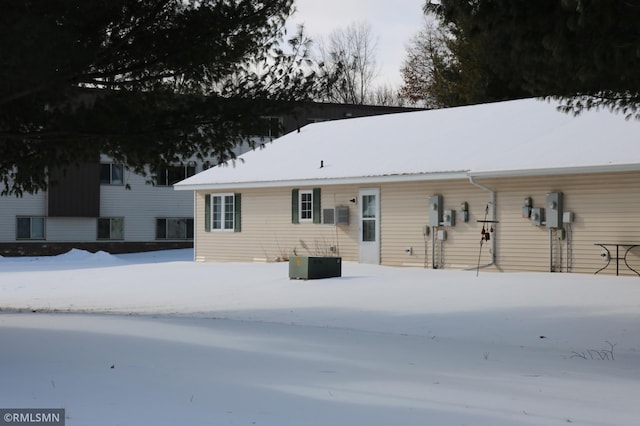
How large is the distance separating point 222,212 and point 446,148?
837cm

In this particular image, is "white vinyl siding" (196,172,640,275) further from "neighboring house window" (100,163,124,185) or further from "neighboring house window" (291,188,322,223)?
"neighboring house window" (100,163,124,185)

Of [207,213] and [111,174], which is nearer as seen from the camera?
[207,213]

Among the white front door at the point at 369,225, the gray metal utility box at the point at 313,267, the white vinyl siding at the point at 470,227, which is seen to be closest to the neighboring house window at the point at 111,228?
the white vinyl siding at the point at 470,227

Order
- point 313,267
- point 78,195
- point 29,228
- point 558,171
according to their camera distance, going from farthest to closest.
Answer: point 78,195 < point 29,228 < point 313,267 < point 558,171

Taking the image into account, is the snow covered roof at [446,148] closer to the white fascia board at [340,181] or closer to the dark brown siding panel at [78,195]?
the white fascia board at [340,181]

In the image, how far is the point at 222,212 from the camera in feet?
101

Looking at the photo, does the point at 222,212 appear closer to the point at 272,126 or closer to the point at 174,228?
the point at 174,228

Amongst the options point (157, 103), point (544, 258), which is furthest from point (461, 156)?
point (157, 103)

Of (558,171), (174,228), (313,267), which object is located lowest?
(313,267)

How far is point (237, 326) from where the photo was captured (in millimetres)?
14344

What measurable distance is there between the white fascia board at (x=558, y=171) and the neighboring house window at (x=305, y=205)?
19.3 ft

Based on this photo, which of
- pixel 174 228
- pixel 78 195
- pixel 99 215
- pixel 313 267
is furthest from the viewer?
pixel 174 228

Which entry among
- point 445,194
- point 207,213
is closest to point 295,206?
point 207,213

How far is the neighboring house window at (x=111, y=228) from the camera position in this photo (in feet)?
135
